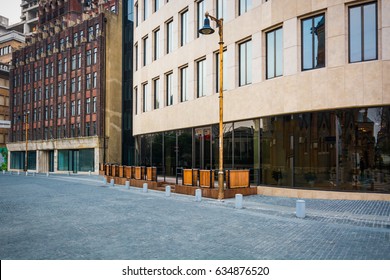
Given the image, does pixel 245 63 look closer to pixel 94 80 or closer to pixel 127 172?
pixel 127 172

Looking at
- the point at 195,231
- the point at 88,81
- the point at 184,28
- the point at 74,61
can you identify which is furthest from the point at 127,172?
the point at 74,61

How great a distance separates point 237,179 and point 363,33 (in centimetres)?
874

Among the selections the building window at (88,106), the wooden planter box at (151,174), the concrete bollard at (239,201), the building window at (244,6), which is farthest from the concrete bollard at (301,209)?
the building window at (88,106)

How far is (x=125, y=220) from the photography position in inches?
428

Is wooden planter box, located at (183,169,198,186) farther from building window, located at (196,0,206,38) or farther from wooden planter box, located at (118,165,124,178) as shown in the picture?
building window, located at (196,0,206,38)

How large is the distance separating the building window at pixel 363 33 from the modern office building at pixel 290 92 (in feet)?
0.13

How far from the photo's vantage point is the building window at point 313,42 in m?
16.1

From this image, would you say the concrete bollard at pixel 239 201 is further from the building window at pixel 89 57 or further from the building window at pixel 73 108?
the building window at pixel 73 108

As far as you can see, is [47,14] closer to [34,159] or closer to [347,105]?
[34,159]

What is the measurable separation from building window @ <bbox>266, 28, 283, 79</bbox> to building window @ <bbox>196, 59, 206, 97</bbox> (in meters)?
5.60

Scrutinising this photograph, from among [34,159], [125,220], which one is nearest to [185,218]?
[125,220]

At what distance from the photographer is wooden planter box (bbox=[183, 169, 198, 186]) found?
18.1m

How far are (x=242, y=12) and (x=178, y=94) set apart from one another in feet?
25.6

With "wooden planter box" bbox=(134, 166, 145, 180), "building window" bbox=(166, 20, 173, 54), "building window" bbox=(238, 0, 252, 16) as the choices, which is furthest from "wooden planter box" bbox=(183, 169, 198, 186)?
"building window" bbox=(166, 20, 173, 54)
